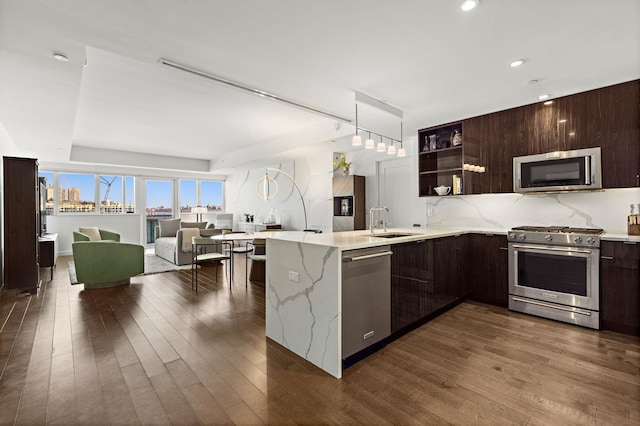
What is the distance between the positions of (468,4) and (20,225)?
6.06 m

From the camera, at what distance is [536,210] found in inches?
154

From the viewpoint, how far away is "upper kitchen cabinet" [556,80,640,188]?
305 cm

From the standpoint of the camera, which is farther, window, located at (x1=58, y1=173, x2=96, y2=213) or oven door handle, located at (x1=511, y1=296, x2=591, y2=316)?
window, located at (x1=58, y1=173, x2=96, y2=213)

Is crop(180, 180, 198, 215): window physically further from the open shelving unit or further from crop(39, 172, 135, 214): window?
the open shelving unit

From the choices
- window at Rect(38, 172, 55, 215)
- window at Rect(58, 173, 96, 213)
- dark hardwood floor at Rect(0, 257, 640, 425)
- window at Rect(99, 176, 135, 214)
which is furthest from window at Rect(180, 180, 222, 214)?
dark hardwood floor at Rect(0, 257, 640, 425)

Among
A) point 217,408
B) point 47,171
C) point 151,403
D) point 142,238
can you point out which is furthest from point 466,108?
point 47,171

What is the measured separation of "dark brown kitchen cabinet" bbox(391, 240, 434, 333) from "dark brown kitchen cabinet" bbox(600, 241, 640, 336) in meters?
1.67

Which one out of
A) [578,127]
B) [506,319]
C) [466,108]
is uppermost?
[466,108]

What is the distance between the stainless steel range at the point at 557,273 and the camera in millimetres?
3098

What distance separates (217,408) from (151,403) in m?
0.43

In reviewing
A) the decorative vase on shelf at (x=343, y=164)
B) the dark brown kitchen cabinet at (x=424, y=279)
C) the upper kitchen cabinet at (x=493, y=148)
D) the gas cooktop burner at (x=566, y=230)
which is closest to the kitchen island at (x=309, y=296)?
the dark brown kitchen cabinet at (x=424, y=279)

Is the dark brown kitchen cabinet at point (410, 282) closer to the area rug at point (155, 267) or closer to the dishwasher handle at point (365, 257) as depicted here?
the dishwasher handle at point (365, 257)

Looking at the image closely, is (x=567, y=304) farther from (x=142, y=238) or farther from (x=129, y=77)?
(x=142, y=238)

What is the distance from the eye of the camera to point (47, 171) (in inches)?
321
